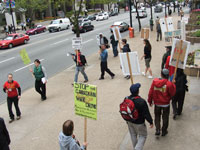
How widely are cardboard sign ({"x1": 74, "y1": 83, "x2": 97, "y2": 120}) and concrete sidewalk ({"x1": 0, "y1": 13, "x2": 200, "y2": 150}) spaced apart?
57.4 inches

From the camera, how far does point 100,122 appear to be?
739 centimetres

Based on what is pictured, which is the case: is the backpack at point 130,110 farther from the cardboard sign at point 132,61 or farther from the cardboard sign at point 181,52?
the cardboard sign at point 132,61

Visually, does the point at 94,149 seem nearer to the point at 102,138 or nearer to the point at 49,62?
the point at 102,138

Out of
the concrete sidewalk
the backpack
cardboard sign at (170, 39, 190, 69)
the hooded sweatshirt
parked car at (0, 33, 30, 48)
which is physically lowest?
the concrete sidewalk

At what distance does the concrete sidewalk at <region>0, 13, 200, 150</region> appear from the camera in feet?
20.0

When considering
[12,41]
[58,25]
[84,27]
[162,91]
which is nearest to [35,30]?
[58,25]

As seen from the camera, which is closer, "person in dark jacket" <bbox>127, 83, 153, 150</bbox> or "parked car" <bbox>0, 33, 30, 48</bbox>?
"person in dark jacket" <bbox>127, 83, 153, 150</bbox>

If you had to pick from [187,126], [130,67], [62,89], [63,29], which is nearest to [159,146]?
[187,126]

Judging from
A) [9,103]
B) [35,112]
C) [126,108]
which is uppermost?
[126,108]

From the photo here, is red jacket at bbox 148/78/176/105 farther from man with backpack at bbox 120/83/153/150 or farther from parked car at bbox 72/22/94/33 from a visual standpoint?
parked car at bbox 72/22/94/33

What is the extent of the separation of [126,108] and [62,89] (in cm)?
669

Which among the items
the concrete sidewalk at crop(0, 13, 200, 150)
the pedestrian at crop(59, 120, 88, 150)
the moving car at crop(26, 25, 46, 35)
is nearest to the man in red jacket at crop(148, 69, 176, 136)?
the concrete sidewalk at crop(0, 13, 200, 150)

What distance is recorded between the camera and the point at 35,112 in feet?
29.2

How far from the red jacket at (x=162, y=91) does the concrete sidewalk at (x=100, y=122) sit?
106 centimetres
